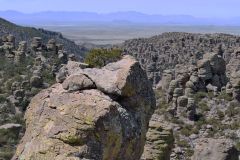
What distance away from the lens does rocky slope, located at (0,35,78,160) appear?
118 ft

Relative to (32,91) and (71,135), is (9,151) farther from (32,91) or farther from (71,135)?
(71,135)

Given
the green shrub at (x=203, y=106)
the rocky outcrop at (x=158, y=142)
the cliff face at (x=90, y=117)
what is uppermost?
the cliff face at (x=90, y=117)

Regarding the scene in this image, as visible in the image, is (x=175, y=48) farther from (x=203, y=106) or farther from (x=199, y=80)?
(x=203, y=106)

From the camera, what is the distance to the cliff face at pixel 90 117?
11.1 m

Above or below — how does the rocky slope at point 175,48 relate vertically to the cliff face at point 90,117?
below

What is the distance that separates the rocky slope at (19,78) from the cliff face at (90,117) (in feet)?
62.6

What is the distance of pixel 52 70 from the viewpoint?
58.8 metres

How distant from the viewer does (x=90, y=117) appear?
11.3m

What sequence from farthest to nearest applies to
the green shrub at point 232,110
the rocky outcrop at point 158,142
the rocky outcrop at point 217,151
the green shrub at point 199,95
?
the green shrub at point 199,95 → the green shrub at point 232,110 → the rocky outcrop at point 217,151 → the rocky outcrop at point 158,142

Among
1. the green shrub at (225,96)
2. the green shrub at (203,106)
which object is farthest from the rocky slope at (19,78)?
the green shrub at (225,96)

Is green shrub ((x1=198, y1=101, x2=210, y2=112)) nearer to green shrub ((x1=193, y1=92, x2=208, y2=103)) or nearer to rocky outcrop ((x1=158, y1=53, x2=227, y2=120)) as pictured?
rocky outcrop ((x1=158, y1=53, x2=227, y2=120))

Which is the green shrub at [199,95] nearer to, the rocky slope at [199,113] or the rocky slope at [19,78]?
the rocky slope at [199,113]

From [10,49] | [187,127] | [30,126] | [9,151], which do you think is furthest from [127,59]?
[10,49]

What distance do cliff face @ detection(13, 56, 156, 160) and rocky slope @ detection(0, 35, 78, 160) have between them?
19.1 m
